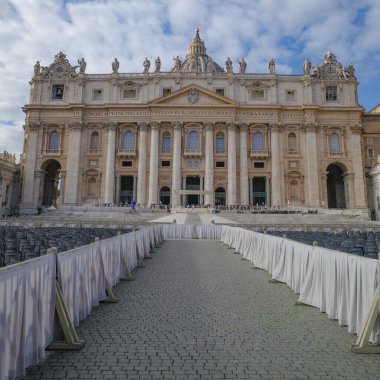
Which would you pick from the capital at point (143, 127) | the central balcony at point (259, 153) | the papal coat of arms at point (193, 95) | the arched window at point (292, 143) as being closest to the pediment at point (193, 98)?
the papal coat of arms at point (193, 95)

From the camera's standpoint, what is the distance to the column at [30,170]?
46.2 metres

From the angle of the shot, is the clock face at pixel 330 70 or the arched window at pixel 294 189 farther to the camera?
the clock face at pixel 330 70

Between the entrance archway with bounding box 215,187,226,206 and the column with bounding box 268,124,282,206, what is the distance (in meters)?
7.16

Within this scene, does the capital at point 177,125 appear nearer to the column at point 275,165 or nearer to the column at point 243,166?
the column at point 243,166

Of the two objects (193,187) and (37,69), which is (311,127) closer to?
(193,187)

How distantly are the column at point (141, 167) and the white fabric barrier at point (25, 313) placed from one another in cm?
4222

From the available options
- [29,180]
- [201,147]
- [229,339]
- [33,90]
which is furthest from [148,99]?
[229,339]

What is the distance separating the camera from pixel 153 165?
47.6m

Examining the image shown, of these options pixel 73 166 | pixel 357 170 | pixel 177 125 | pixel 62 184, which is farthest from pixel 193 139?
pixel 357 170

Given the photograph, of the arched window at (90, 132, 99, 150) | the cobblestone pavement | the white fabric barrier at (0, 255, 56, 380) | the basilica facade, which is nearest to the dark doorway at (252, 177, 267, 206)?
the basilica facade

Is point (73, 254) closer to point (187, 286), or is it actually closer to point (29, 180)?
point (187, 286)

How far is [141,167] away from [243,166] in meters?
15.0

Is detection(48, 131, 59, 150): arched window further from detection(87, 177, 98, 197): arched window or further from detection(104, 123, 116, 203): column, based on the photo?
detection(104, 123, 116, 203): column

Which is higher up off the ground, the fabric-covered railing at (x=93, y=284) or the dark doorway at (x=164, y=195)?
the dark doorway at (x=164, y=195)
